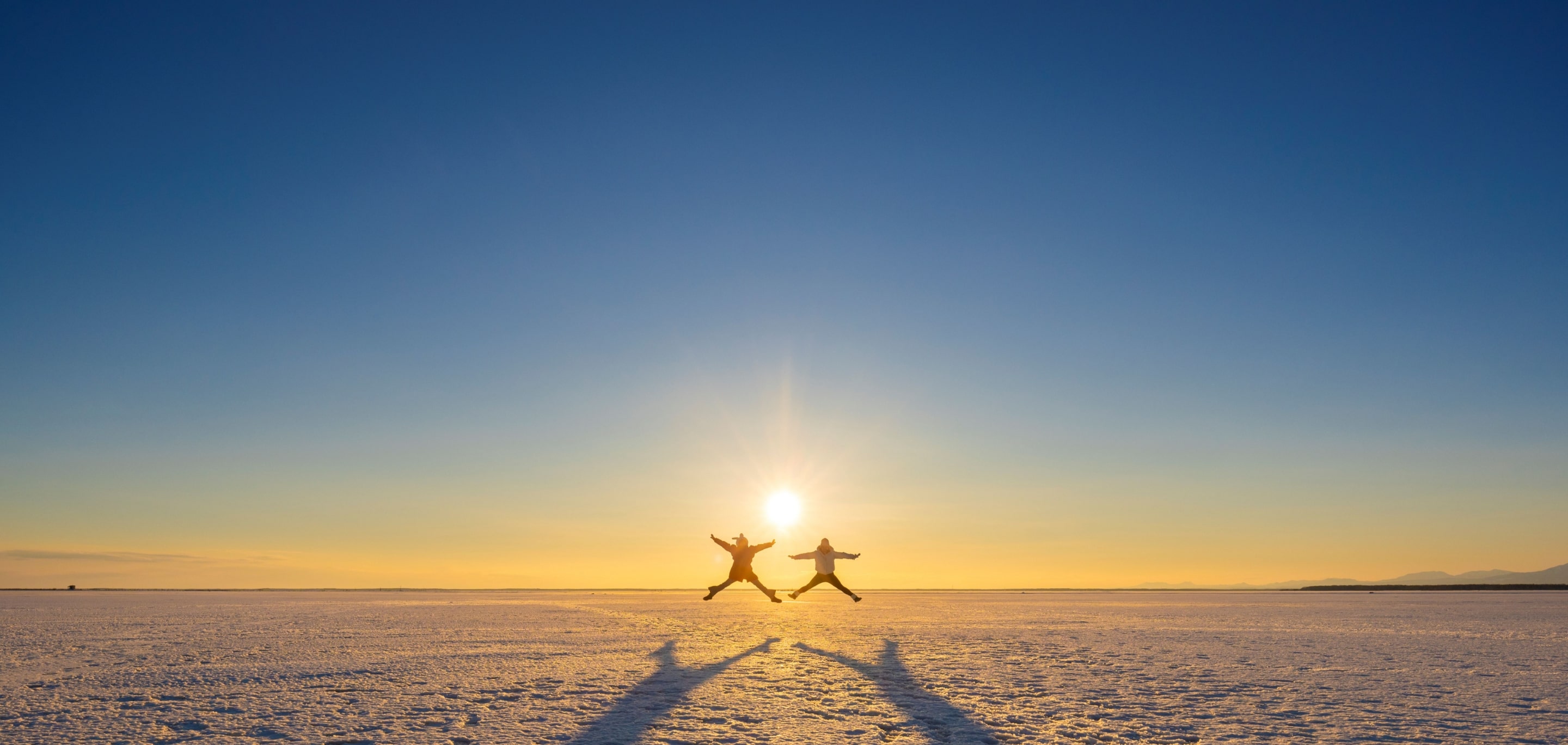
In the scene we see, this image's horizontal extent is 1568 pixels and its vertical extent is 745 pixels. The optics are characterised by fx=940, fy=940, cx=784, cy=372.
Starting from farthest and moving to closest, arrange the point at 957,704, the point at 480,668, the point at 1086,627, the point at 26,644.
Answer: the point at 1086,627, the point at 26,644, the point at 480,668, the point at 957,704

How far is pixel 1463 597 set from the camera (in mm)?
35438

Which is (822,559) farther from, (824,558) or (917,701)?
(917,701)

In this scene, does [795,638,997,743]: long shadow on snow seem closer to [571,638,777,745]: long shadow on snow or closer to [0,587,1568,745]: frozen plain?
[0,587,1568,745]: frozen plain

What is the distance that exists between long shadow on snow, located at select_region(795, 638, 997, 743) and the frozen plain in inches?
1.5

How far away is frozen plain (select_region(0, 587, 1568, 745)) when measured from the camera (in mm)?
6383

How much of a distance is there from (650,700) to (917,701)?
2154 mm

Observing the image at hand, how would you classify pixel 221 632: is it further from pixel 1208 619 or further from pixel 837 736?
pixel 1208 619

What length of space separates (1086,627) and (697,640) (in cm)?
747

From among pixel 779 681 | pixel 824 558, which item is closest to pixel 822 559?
pixel 824 558

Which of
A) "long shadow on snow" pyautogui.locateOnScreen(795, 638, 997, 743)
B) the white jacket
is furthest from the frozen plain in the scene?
the white jacket

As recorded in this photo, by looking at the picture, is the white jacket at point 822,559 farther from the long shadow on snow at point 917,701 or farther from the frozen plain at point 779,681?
the long shadow on snow at point 917,701

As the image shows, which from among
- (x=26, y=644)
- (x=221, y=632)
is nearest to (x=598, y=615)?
(x=221, y=632)

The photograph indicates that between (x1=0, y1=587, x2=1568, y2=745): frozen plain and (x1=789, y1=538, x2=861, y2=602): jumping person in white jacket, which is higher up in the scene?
(x1=789, y1=538, x2=861, y2=602): jumping person in white jacket

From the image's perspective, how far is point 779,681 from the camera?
8.77 metres
